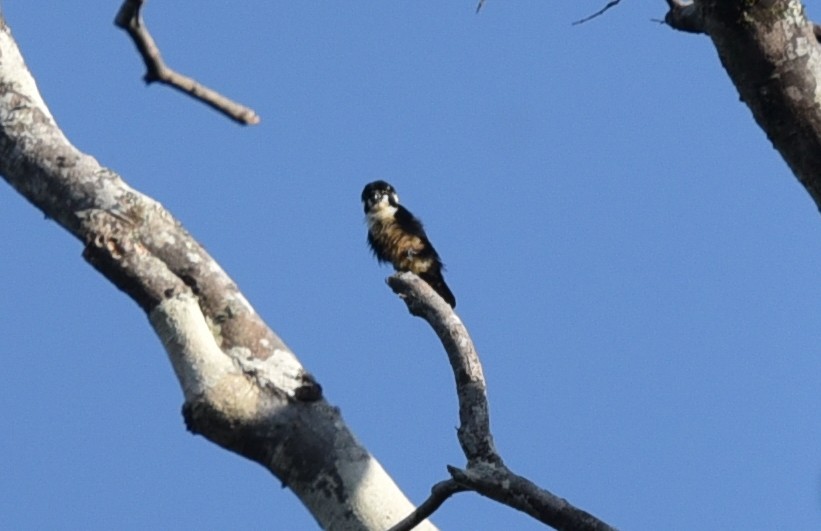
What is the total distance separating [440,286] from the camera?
692 centimetres

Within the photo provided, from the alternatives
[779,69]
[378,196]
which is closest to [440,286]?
[378,196]

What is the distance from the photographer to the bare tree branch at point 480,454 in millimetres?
2592

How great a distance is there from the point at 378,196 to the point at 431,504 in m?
5.02

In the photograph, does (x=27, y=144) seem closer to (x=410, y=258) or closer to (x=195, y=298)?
(x=195, y=298)

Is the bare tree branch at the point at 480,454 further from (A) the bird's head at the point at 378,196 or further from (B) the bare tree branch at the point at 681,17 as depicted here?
(A) the bird's head at the point at 378,196

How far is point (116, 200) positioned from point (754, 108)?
144 centimetres

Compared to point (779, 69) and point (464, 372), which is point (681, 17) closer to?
point (779, 69)

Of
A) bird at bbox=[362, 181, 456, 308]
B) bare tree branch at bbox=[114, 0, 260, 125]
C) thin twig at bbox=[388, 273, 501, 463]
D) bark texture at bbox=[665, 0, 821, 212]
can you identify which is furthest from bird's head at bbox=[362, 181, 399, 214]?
bark texture at bbox=[665, 0, 821, 212]

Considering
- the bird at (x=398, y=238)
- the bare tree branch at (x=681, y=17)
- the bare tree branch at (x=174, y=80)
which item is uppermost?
the bird at (x=398, y=238)

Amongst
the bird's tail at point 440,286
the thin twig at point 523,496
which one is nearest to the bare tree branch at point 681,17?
the thin twig at point 523,496

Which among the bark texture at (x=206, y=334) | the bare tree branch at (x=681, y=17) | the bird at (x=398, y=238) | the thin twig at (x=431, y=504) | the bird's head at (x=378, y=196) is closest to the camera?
the thin twig at (x=431, y=504)

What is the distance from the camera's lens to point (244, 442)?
2912mm

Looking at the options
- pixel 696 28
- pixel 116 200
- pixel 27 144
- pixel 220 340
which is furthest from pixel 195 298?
pixel 696 28

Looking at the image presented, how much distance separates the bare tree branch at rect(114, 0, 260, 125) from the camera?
2889mm
